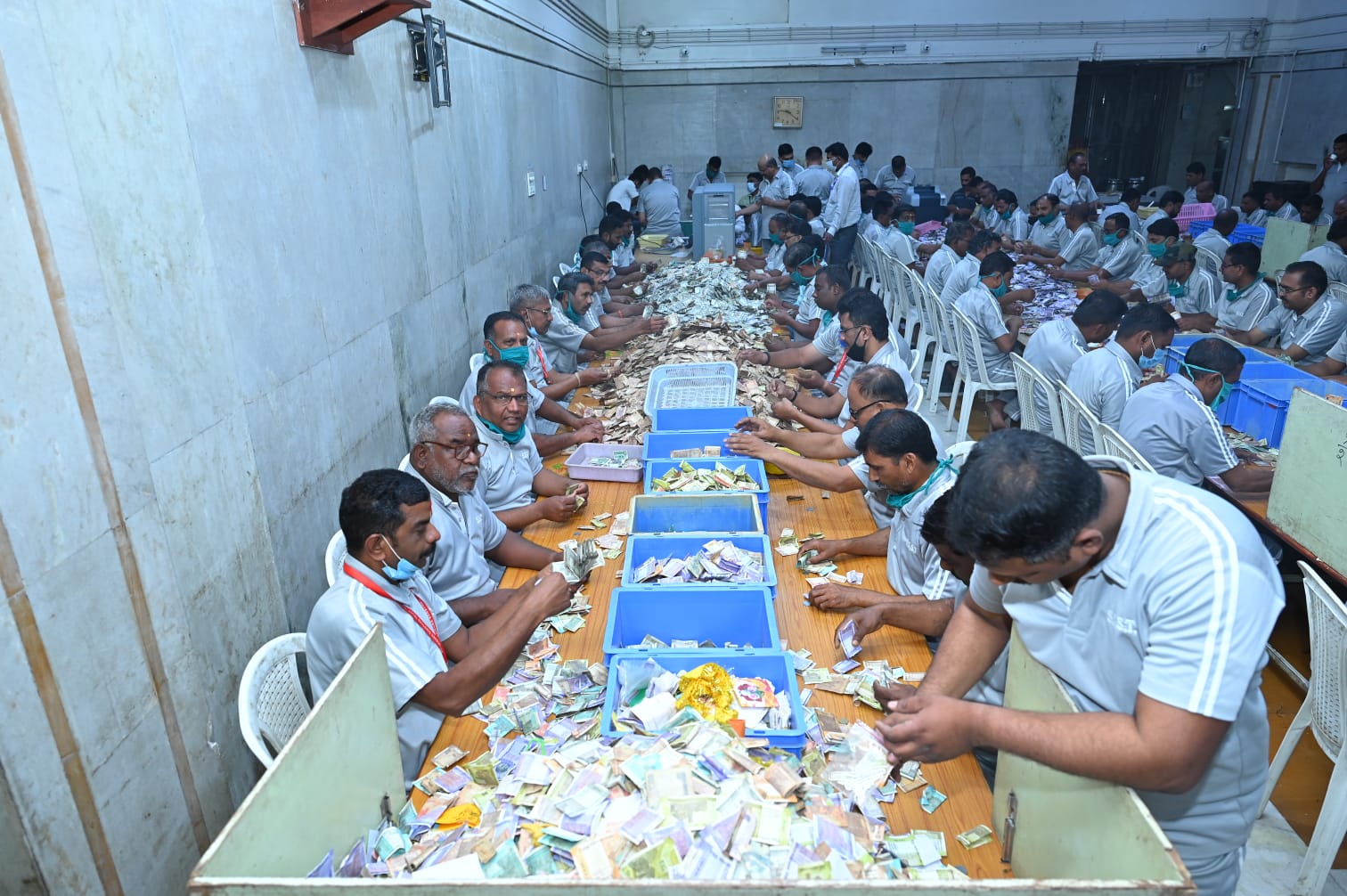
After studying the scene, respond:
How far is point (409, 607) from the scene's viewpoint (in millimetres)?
2627

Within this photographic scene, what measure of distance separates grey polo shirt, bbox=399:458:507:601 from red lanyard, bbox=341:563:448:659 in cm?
38

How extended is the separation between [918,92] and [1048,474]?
14965 mm

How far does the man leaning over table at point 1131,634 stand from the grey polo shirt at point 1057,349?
418cm

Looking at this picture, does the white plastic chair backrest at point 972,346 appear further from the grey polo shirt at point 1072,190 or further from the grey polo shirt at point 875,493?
the grey polo shirt at point 1072,190

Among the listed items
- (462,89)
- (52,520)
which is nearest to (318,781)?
(52,520)

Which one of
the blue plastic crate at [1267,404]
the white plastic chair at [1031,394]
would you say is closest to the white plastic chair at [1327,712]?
the blue plastic crate at [1267,404]

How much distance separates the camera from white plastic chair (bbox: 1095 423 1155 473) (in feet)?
12.4

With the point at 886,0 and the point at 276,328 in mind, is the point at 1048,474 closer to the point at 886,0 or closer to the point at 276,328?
the point at 276,328

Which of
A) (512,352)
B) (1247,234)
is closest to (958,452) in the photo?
(512,352)

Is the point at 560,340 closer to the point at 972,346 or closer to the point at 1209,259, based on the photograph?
the point at 972,346

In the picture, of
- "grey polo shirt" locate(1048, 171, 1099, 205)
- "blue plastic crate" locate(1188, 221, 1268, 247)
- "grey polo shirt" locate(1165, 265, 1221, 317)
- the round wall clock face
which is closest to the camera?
"grey polo shirt" locate(1165, 265, 1221, 317)

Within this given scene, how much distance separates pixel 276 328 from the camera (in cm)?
296

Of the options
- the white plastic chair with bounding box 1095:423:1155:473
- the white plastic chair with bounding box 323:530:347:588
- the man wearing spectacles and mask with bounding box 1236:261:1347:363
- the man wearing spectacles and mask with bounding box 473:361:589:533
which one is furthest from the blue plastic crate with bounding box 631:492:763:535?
the man wearing spectacles and mask with bounding box 1236:261:1347:363

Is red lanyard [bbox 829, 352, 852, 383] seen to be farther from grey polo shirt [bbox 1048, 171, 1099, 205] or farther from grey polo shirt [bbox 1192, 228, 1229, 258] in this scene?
grey polo shirt [bbox 1048, 171, 1099, 205]
